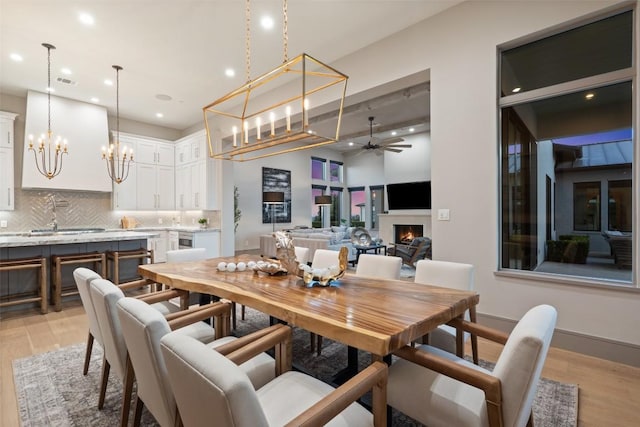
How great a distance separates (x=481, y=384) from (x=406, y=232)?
8115 millimetres

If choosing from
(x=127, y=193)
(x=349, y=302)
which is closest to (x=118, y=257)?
(x=127, y=193)

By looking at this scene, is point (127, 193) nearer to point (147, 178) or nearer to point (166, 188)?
point (147, 178)

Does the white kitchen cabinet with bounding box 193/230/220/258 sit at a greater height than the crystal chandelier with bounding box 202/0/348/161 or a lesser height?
lesser

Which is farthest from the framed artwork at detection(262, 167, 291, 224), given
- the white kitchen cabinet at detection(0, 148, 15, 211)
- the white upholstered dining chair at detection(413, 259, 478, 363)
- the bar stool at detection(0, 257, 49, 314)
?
the white upholstered dining chair at detection(413, 259, 478, 363)

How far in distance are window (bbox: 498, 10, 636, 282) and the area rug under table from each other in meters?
1.25

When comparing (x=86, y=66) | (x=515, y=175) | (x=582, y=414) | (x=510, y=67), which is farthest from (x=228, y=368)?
(x=86, y=66)

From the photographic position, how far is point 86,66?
438 centimetres

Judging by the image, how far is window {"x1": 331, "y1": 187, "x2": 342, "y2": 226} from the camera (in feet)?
38.0

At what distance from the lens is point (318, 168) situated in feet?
36.7

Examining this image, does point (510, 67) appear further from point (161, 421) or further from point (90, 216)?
point (90, 216)

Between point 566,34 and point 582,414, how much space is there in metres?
3.06

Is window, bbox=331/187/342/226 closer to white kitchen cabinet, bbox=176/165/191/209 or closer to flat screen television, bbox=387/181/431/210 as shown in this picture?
flat screen television, bbox=387/181/431/210

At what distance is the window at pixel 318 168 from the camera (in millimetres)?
10922

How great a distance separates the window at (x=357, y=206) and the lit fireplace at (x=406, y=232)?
2406 millimetres
